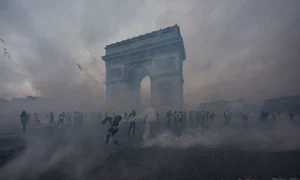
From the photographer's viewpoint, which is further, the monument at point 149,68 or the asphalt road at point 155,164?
the monument at point 149,68

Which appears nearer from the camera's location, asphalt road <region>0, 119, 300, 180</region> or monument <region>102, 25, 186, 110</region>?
asphalt road <region>0, 119, 300, 180</region>

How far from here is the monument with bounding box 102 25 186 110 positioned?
79.5 ft

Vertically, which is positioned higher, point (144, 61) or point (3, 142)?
point (144, 61)

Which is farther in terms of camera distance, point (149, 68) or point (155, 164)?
point (149, 68)

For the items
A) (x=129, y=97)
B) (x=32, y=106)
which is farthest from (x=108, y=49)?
(x=32, y=106)

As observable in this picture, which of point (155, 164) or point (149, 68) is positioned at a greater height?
point (149, 68)

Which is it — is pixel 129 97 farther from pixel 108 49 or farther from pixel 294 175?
pixel 294 175

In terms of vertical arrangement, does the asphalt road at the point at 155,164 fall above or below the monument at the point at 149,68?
below

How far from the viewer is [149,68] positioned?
87.6 ft

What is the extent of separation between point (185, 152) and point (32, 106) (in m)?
55.8

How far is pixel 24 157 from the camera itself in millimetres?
5664

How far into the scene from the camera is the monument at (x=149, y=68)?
2423cm

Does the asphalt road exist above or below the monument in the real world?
below

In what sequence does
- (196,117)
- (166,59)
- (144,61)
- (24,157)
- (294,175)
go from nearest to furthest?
(294,175) < (24,157) < (196,117) < (166,59) < (144,61)
